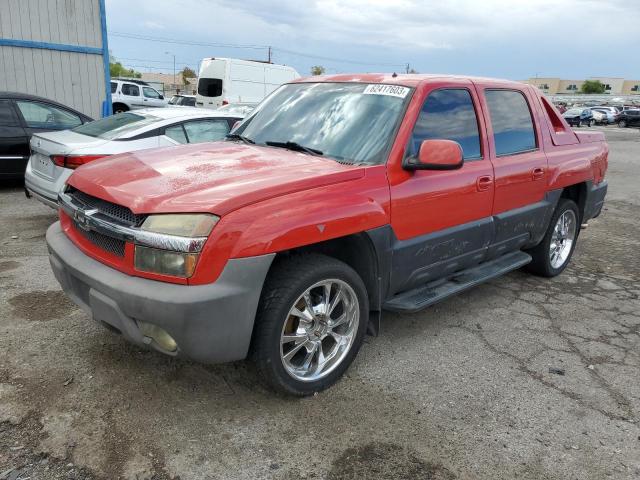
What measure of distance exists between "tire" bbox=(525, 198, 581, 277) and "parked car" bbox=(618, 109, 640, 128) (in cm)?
4299

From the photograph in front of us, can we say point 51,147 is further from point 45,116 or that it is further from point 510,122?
point 510,122

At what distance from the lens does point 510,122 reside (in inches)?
170

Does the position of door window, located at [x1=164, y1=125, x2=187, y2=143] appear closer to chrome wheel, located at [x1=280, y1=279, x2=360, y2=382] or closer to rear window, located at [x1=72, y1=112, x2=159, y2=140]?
rear window, located at [x1=72, y1=112, x2=159, y2=140]

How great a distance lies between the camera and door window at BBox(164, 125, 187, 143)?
6.52 m

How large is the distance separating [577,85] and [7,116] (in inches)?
5645

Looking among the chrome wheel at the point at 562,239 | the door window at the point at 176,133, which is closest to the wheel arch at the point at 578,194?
the chrome wheel at the point at 562,239

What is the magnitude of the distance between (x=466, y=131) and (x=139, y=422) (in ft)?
9.60

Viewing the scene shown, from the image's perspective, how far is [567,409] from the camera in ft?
10.0

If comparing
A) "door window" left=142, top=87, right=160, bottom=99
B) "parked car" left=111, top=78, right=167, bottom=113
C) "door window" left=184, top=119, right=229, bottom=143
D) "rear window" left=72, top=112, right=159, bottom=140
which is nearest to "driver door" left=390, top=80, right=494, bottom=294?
"door window" left=184, top=119, right=229, bottom=143

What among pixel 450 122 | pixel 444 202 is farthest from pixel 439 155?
pixel 450 122

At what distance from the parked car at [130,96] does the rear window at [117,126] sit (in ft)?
55.5

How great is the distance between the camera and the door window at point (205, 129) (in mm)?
6725

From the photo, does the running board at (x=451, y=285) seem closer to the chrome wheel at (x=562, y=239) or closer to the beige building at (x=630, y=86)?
the chrome wheel at (x=562, y=239)

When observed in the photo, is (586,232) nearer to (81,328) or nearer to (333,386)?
(333,386)
